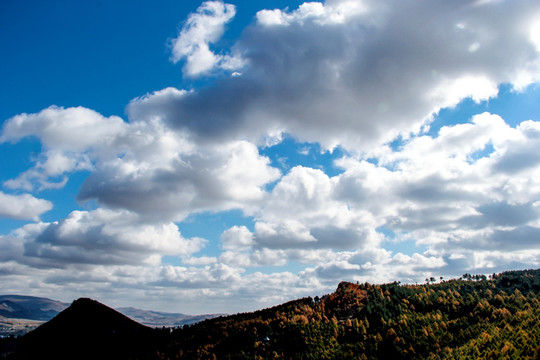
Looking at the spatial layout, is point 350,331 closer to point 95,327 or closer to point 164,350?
point 164,350

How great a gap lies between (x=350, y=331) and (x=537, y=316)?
32.2 ft

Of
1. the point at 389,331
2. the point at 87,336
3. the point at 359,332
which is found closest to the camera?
the point at 389,331

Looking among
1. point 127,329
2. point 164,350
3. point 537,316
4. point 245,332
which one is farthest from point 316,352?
point 127,329

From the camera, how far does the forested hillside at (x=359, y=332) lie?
17.2m

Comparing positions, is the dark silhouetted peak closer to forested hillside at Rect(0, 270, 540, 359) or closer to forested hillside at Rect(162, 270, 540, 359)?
forested hillside at Rect(0, 270, 540, 359)

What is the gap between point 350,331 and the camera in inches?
787

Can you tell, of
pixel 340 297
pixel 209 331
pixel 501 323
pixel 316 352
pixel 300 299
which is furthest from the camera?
pixel 300 299

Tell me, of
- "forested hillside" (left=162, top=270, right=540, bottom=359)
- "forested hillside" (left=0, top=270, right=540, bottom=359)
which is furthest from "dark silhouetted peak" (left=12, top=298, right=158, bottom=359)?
"forested hillside" (left=162, top=270, right=540, bottom=359)

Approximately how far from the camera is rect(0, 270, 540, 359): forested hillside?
1716cm

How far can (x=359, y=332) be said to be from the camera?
19688mm

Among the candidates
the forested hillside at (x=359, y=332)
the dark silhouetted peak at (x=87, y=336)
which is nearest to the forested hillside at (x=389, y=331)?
the forested hillside at (x=359, y=332)

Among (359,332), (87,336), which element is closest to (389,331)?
(359,332)

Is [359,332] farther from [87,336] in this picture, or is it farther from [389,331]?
[87,336]

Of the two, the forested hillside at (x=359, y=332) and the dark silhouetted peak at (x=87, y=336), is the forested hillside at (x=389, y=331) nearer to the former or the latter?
the forested hillside at (x=359, y=332)
